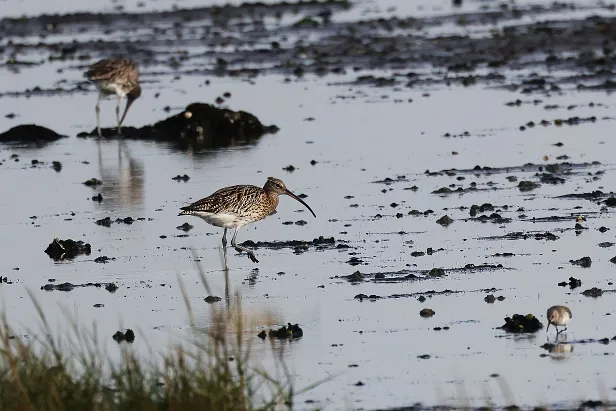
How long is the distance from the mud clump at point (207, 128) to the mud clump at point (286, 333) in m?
12.0

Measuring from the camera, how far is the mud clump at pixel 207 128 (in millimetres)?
24750

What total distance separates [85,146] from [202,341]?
→ 13.0 meters

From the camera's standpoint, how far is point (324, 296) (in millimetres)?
13703

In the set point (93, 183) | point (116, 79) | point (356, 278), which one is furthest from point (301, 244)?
point (116, 79)

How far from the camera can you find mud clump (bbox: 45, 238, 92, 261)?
52.4ft

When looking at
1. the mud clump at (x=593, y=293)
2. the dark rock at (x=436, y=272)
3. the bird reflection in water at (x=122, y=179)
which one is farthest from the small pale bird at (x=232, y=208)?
the mud clump at (x=593, y=293)

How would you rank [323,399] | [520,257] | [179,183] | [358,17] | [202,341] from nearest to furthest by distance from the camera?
[323,399] → [202,341] → [520,257] → [179,183] → [358,17]

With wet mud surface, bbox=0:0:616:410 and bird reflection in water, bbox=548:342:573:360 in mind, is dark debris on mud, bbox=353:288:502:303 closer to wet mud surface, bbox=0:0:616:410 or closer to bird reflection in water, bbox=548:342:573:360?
wet mud surface, bbox=0:0:616:410

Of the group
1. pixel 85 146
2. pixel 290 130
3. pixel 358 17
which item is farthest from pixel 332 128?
pixel 358 17

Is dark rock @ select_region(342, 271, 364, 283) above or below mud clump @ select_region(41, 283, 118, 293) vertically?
above

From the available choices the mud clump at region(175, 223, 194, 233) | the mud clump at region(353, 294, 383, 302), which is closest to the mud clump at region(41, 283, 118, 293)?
the mud clump at region(353, 294, 383, 302)

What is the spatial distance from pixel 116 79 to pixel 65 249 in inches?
462

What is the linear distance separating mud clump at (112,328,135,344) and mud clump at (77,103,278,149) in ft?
39.8

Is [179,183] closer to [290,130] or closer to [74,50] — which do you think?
[290,130]
